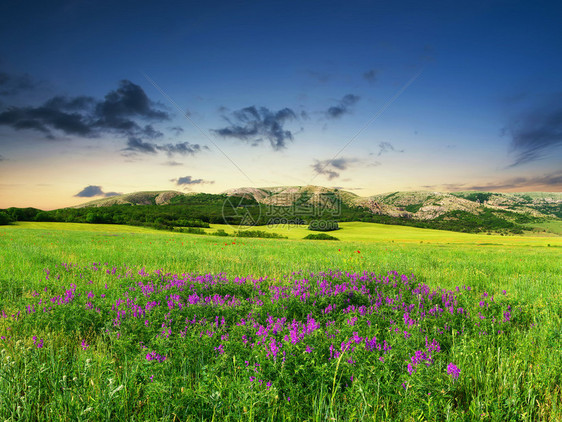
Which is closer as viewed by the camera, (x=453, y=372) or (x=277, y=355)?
(x=453, y=372)

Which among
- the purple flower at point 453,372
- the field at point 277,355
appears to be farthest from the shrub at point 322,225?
the purple flower at point 453,372

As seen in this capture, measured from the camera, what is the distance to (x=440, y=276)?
8219 millimetres

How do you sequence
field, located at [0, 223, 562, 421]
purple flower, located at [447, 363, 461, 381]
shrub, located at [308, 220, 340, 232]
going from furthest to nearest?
1. shrub, located at [308, 220, 340, 232]
2. purple flower, located at [447, 363, 461, 381]
3. field, located at [0, 223, 562, 421]

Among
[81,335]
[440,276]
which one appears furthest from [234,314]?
[440,276]

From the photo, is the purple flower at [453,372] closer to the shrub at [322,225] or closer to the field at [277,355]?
the field at [277,355]

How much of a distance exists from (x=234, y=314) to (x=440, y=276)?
22.5ft

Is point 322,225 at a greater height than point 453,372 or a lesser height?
lesser

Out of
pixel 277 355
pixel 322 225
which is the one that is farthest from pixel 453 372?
pixel 322 225

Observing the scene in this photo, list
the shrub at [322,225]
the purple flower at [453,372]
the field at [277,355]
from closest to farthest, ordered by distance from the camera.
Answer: the field at [277,355] → the purple flower at [453,372] → the shrub at [322,225]

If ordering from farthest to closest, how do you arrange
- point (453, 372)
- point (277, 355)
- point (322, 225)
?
point (322, 225) < point (277, 355) < point (453, 372)

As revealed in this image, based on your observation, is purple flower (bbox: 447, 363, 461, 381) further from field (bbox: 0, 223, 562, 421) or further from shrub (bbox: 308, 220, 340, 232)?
shrub (bbox: 308, 220, 340, 232)

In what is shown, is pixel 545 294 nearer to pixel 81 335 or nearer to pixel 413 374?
pixel 413 374

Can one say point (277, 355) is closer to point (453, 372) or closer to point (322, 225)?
point (453, 372)

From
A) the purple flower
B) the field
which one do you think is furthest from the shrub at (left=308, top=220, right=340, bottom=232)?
the purple flower
